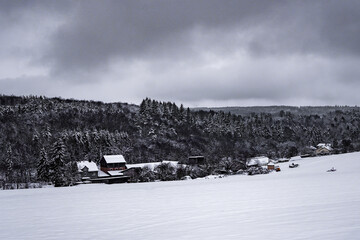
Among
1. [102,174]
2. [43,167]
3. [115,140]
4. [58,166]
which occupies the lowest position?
[102,174]

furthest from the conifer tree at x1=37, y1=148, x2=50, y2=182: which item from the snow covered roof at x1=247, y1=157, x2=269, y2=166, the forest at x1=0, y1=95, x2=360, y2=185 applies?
the snow covered roof at x1=247, y1=157, x2=269, y2=166

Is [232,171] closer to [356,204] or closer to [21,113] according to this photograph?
[356,204]

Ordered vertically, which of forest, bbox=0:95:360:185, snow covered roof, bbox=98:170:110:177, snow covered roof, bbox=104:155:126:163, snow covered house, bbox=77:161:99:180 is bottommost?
snow covered roof, bbox=98:170:110:177

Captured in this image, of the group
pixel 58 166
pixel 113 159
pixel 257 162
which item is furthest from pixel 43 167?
pixel 257 162

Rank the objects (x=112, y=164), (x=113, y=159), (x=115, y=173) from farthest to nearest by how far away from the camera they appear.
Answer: (x=113, y=159) → (x=112, y=164) → (x=115, y=173)

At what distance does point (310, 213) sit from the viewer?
55.1 ft

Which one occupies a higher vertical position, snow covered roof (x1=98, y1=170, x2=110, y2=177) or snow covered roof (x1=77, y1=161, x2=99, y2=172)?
snow covered roof (x1=77, y1=161, x2=99, y2=172)

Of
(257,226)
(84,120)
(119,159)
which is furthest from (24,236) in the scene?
(84,120)

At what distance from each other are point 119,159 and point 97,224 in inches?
3360

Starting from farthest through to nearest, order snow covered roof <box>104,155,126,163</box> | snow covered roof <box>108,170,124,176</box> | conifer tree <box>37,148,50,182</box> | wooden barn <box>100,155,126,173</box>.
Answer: snow covered roof <box>104,155,126,163</box>, wooden barn <box>100,155,126,173</box>, snow covered roof <box>108,170,124,176</box>, conifer tree <box>37,148,50,182</box>

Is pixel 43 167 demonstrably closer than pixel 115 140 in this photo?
Yes

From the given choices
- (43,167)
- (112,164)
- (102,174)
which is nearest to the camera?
(43,167)

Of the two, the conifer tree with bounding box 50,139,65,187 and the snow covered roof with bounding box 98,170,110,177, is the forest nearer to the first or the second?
the snow covered roof with bounding box 98,170,110,177

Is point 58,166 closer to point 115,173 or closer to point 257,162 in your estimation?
point 115,173
